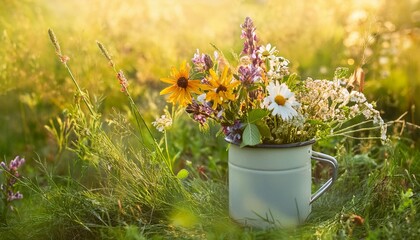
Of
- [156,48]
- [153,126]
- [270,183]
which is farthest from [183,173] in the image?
[156,48]

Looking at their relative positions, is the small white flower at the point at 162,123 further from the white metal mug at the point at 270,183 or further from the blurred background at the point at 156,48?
the blurred background at the point at 156,48

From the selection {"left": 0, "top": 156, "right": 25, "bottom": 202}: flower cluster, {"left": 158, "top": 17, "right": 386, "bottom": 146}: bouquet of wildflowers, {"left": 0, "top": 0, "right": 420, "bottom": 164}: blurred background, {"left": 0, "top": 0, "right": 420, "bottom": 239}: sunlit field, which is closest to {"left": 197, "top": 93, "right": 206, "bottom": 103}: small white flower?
{"left": 158, "top": 17, "right": 386, "bottom": 146}: bouquet of wildflowers

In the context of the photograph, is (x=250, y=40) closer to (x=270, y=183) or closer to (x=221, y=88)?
(x=221, y=88)

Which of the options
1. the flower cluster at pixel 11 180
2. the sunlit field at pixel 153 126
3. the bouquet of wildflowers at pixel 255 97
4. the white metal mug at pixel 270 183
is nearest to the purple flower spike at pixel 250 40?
the bouquet of wildflowers at pixel 255 97

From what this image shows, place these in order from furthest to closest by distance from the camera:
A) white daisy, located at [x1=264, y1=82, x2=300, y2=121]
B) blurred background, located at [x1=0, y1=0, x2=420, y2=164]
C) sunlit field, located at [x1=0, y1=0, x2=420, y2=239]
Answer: blurred background, located at [x1=0, y1=0, x2=420, y2=164] < sunlit field, located at [x1=0, y1=0, x2=420, y2=239] < white daisy, located at [x1=264, y1=82, x2=300, y2=121]

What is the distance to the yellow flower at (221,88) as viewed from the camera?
152cm

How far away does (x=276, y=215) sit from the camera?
5.49 ft

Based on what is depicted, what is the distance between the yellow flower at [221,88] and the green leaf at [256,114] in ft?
0.22

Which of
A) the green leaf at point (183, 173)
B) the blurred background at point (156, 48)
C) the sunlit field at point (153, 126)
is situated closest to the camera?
the sunlit field at point (153, 126)

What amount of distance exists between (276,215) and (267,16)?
2552mm

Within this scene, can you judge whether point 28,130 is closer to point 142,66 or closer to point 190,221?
point 142,66

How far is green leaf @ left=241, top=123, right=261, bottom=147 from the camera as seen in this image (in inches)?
60.2

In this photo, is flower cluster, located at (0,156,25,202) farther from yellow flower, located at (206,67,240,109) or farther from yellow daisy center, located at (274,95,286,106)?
yellow daisy center, located at (274,95,286,106)

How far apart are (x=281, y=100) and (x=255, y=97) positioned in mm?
139
